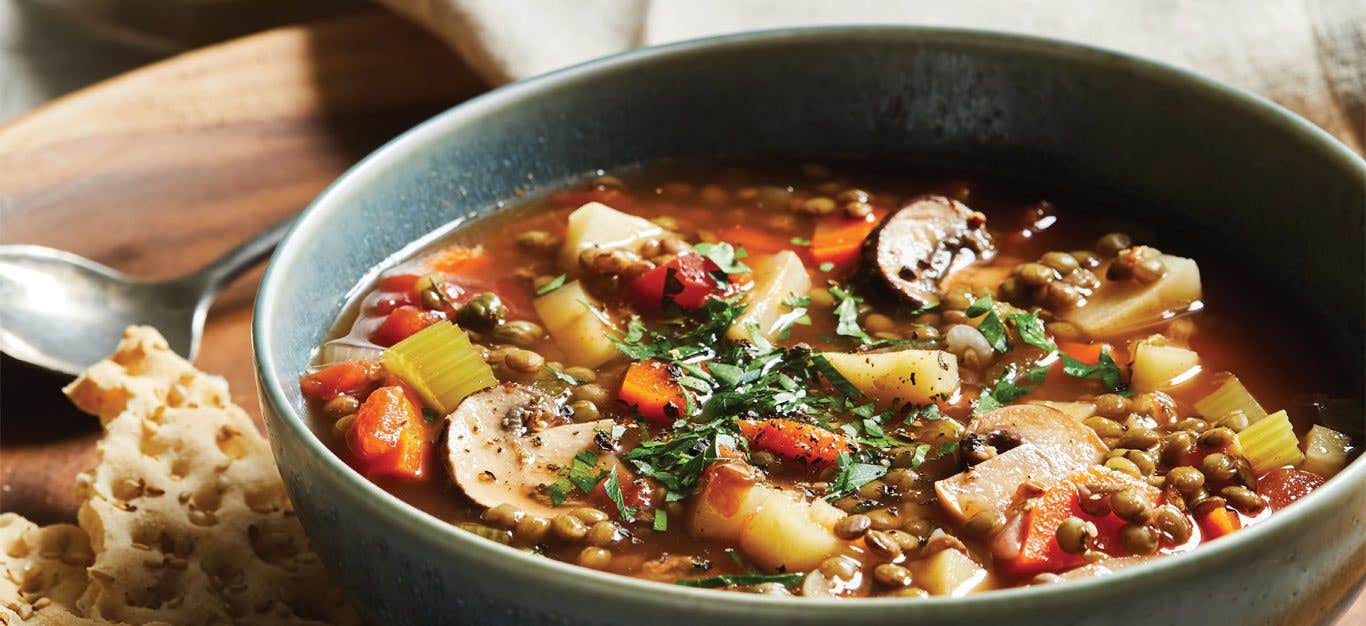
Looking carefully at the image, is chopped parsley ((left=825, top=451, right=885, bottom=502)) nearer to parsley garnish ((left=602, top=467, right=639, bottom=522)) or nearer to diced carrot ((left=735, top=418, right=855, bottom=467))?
diced carrot ((left=735, top=418, right=855, bottom=467))

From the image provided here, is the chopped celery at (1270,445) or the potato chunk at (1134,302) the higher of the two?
the chopped celery at (1270,445)

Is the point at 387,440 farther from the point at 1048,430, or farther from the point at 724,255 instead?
the point at 1048,430

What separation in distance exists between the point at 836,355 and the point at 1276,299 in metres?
1.03

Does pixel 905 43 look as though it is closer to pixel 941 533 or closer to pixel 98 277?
pixel 941 533

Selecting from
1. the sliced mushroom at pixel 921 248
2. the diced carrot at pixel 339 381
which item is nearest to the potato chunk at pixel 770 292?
the sliced mushroom at pixel 921 248

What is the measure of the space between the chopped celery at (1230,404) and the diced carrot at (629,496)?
108 centimetres

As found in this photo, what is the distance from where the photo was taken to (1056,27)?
14.2ft

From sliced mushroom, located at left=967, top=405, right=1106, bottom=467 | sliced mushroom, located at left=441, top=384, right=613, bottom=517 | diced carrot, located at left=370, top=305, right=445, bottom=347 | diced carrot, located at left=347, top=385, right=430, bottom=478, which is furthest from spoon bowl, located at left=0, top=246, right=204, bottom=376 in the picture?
sliced mushroom, located at left=967, top=405, right=1106, bottom=467

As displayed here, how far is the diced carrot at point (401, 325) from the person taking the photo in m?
3.01

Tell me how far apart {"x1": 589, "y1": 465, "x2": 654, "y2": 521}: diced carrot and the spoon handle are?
1.60 m

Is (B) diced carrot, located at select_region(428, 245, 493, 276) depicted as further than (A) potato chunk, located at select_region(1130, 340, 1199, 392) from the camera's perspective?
Yes

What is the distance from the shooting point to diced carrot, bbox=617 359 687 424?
2717 mm

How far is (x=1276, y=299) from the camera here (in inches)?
123

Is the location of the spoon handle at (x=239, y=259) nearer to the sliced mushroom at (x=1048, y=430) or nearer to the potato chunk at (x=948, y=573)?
the sliced mushroom at (x=1048, y=430)
